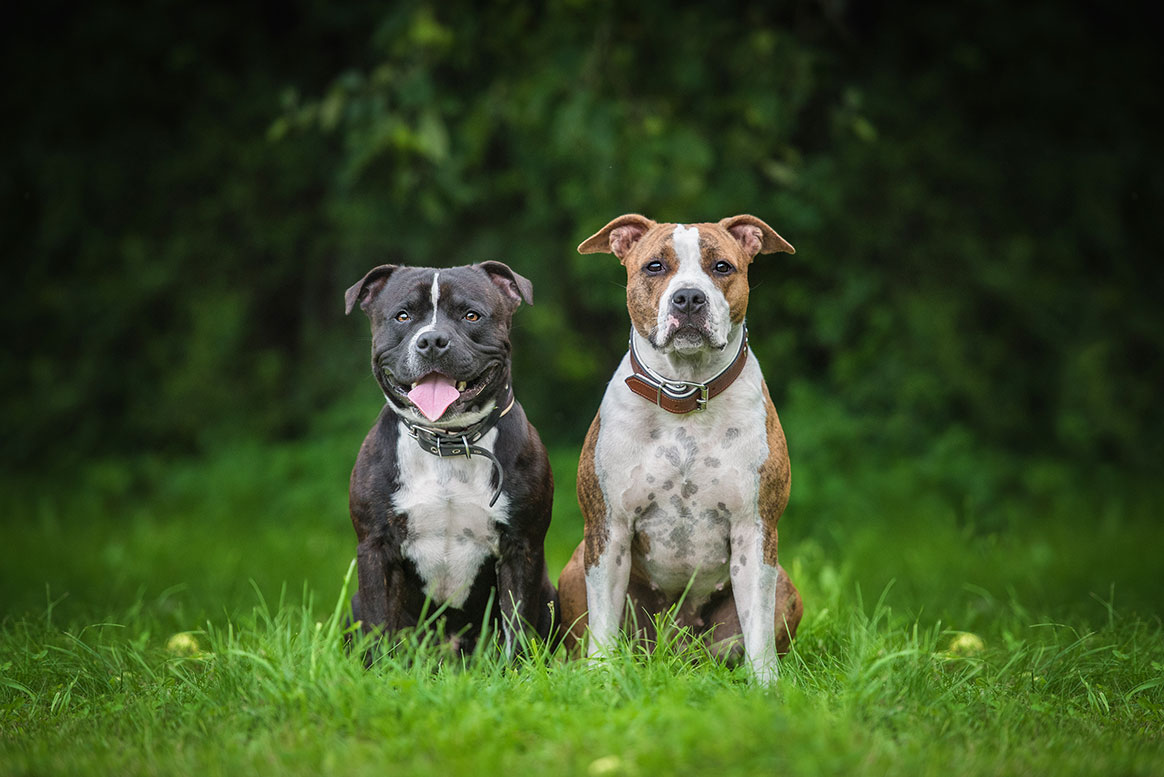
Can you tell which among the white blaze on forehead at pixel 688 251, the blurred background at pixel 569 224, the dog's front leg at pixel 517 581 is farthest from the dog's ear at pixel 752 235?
the blurred background at pixel 569 224

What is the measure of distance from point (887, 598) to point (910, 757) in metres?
2.99

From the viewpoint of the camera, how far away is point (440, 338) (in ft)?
13.0

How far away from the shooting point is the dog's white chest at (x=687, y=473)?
159 inches

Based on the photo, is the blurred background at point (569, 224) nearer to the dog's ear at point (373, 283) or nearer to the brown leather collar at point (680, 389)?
the dog's ear at point (373, 283)

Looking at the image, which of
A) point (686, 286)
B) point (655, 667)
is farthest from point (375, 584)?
point (686, 286)

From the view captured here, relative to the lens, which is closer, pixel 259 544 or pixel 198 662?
pixel 198 662

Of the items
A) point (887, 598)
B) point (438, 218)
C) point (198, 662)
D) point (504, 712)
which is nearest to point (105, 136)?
point (438, 218)

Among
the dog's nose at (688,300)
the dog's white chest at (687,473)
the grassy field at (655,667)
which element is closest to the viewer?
the grassy field at (655,667)

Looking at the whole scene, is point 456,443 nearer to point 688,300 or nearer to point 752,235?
point 688,300

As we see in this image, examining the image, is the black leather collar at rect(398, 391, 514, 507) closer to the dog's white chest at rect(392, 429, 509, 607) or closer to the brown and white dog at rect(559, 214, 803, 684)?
the dog's white chest at rect(392, 429, 509, 607)

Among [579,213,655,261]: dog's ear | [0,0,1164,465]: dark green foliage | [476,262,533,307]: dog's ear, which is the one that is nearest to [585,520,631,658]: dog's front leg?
[476,262,533,307]: dog's ear

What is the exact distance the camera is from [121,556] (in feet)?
23.9

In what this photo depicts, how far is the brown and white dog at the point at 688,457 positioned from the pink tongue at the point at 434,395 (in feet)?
1.94

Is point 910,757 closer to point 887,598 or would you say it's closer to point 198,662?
point 198,662
